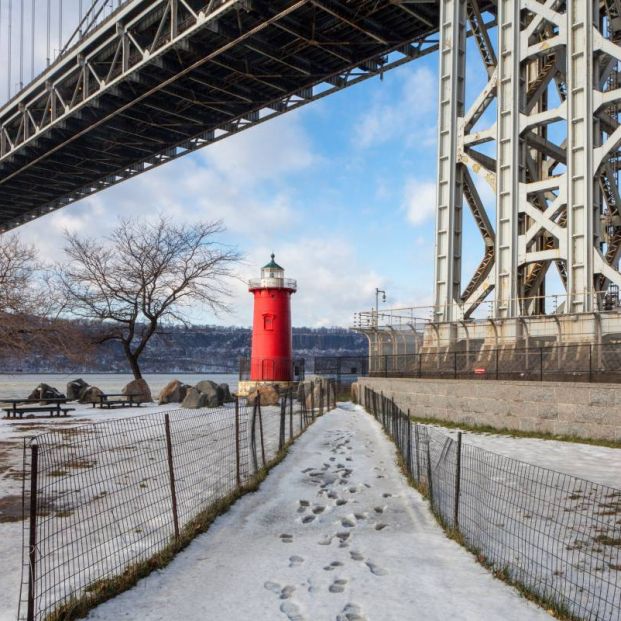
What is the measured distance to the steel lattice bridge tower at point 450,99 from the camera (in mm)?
18719

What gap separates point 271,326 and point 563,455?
2597 centimetres

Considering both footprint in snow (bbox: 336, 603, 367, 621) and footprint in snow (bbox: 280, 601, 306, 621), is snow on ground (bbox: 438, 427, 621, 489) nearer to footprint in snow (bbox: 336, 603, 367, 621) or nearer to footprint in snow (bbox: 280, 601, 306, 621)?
footprint in snow (bbox: 336, 603, 367, 621)

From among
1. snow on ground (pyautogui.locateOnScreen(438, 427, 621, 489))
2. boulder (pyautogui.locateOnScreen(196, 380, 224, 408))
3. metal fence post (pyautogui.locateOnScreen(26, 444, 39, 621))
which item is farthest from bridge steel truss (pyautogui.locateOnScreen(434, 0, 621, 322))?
metal fence post (pyautogui.locateOnScreen(26, 444, 39, 621))

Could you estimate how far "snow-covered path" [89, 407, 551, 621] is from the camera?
5.15 metres

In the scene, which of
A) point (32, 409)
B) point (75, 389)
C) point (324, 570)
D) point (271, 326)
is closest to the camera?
point (324, 570)

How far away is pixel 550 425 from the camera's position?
16172 mm

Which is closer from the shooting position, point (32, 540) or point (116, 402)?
point (32, 540)

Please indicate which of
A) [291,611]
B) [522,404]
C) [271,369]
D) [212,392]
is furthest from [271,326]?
[291,611]

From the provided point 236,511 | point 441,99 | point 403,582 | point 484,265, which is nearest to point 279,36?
point 441,99

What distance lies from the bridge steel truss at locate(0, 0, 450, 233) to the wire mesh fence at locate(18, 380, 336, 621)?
19.1 meters

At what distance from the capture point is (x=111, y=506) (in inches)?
335

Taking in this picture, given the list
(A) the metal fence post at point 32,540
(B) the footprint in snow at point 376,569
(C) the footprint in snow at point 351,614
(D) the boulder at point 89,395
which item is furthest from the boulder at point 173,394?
(C) the footprint in snow at point 351,614

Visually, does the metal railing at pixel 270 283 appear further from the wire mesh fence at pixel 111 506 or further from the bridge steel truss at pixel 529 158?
the wire mesh fence at pixel 111 506

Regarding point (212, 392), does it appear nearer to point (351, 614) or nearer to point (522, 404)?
point (522, 404)
